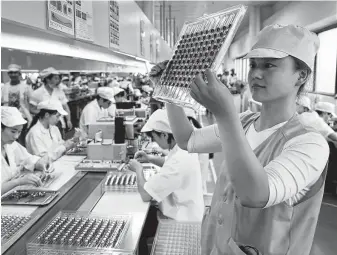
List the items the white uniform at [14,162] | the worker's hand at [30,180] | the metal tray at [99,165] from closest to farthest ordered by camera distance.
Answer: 1. the worker's hand at [30,180]
2. the white uniform at [14,162]
3. the metal tray at [99,165]

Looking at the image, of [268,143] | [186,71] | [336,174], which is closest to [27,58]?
[186,71]

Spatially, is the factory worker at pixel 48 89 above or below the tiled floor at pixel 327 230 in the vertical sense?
above

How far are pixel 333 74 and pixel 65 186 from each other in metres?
5.55

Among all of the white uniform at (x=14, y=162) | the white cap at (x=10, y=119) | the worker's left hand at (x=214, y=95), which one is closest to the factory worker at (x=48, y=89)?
the white uniform at (x=14, y=162)

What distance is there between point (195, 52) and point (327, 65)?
21.5 feet

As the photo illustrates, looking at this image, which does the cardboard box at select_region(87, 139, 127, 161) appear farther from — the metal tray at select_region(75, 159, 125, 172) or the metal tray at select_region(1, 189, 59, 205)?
the metal tray at select_region(1, 189, 59, 205)

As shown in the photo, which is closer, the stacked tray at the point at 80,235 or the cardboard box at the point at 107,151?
the stacked tray at the point at 80,235

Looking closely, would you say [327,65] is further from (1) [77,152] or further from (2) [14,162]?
(2) [14,162]

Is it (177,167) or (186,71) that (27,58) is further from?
(186,71)

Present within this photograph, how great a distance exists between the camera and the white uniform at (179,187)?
90.7 inches

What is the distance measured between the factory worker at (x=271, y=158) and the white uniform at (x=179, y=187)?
3.19ft

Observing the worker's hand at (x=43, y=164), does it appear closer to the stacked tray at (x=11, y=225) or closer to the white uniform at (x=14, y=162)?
the white uniform at (x=14, y=162)

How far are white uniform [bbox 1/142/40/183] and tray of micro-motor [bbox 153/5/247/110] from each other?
2.11 m

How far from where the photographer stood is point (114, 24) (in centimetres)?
288
